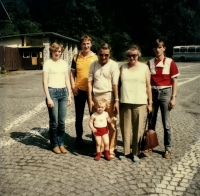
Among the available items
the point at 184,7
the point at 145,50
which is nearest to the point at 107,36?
the point at 145,50

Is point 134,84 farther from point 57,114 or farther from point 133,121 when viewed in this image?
point 57,114

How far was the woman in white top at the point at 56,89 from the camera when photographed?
4.35 m

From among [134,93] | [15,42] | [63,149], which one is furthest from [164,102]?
[15,42]

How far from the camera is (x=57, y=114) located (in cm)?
452

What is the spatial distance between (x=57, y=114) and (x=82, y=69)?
35.0 inches

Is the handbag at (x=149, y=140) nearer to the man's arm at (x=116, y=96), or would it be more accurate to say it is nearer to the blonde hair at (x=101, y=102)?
the man's arm at (x=116, y=96)

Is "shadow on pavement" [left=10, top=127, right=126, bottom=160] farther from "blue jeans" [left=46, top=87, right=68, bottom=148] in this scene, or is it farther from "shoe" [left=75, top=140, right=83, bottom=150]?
"blue jeans" [left=46, top=87, right=68, bottom=148]

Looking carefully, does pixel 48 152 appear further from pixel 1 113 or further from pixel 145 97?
pixel 1 113

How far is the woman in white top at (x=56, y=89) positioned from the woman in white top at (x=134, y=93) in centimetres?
104

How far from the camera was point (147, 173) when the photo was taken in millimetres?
3848

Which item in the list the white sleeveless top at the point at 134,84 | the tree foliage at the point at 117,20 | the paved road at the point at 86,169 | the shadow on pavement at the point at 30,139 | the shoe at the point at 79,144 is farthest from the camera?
the tree foliage at the point at 117,20

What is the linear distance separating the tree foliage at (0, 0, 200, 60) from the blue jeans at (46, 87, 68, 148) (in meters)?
40.5

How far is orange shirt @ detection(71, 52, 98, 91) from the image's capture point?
453 cm

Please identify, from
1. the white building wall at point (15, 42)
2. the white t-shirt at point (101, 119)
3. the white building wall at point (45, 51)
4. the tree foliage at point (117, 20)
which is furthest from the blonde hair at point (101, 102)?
the tree foliage at point (117, 20)
